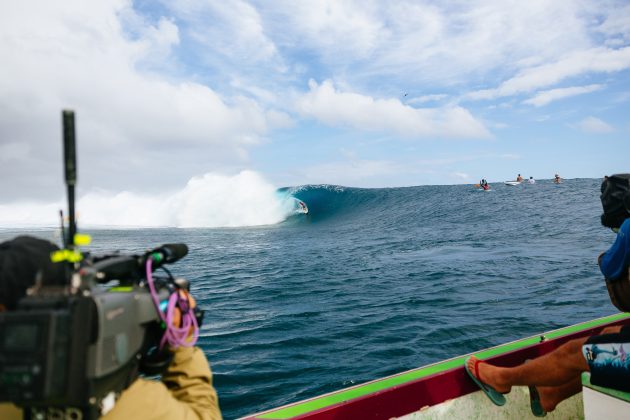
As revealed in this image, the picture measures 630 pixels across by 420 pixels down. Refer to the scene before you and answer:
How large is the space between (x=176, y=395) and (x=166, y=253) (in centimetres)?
46

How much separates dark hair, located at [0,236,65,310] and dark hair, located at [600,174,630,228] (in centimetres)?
238

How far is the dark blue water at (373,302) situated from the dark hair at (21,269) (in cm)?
39

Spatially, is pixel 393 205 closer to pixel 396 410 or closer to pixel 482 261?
pixel 482 261

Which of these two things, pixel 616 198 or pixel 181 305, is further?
pixel 616 198

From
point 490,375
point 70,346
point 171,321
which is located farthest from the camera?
point 490,375

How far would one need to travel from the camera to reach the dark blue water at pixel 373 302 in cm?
526

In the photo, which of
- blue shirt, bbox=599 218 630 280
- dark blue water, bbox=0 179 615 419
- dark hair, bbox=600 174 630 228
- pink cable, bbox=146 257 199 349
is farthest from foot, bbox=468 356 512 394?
dark blue water, bbox=0 179 615 419

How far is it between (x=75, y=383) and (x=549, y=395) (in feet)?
9.27

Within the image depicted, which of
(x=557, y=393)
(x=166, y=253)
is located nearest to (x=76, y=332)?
(x=166, y=253)

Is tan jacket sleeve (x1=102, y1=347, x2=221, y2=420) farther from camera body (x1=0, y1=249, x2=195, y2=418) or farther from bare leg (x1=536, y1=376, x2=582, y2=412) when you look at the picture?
bare leg (x1=536, y1=376, x2=582, y2=412)

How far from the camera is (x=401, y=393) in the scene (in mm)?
2549

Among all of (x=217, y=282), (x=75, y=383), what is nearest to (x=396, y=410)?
(x=75, y=383)

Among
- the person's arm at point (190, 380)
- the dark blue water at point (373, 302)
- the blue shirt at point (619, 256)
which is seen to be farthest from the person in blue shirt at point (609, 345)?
the dark blue water at point (373, 302)

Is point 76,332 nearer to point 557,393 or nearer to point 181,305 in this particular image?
point 181,305
